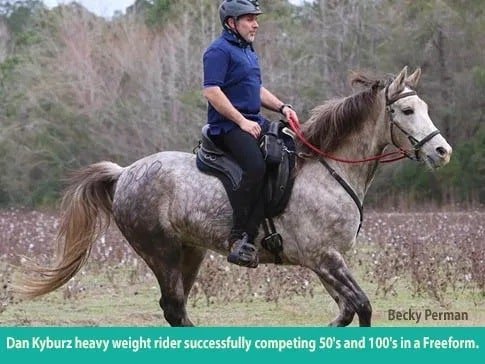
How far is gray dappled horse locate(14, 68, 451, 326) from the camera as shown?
7938mm

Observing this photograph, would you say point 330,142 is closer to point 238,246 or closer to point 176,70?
point 238,246

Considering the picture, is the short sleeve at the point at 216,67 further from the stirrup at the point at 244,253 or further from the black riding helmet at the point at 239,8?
the stirrup at the point at 244,253

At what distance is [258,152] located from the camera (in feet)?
26.9

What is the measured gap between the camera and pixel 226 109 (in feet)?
26.9

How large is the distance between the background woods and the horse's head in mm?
25591

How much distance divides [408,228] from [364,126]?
1088cm

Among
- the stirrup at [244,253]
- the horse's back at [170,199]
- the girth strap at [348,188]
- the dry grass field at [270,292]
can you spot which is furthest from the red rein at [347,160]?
the dry grass field at [270,292]

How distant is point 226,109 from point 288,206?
83 cm

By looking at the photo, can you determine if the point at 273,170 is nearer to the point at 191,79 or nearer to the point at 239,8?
the point at 239,8

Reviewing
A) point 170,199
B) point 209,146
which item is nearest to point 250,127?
point 209,146

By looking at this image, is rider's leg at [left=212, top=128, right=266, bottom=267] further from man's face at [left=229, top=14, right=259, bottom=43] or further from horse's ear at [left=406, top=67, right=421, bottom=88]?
horse's ear at [left=406, top=67, right=421, bottom=88]

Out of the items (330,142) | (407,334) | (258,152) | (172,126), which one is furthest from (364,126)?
(172,126)

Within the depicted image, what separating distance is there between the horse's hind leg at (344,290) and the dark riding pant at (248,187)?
2.04ft

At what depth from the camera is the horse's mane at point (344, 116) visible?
8250 mm
